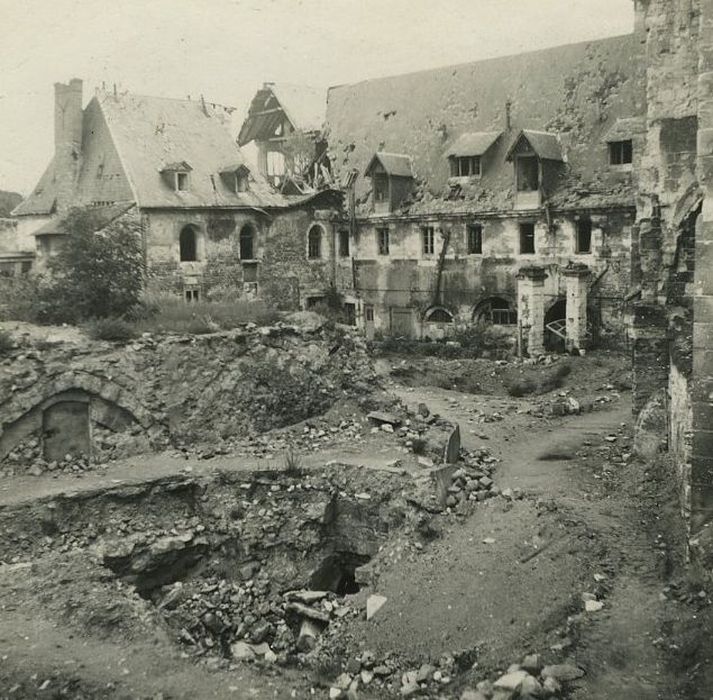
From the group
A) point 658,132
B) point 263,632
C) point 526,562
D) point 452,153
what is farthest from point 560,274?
point 263,632

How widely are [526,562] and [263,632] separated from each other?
14.3ft

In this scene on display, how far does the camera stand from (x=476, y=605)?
12.1 meters

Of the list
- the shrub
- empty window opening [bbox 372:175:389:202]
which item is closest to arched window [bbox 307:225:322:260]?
empty window opening [bbox 372:175:389:202]

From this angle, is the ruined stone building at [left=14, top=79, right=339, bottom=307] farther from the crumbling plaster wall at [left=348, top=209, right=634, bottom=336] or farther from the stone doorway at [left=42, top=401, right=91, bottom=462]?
the stone doorway at [left=42, top=401, right=91, bottom=462]

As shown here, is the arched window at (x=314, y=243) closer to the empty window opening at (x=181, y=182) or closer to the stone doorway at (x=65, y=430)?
the empty window opening at (x=181, y=182)

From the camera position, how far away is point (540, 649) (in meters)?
10.4

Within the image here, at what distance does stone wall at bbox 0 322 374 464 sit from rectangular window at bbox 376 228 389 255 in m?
14.1

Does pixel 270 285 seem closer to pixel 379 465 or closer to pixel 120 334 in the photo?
pixel 120 334

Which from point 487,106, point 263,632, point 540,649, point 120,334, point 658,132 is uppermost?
point 487,106

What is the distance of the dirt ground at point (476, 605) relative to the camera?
1016 centimetres

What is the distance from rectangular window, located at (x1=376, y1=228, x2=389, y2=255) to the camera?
114ft

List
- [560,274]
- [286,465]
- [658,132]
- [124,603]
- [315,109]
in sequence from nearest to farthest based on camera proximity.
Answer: [124,603] < [286,465] < [658,132] < [560,274] < [315,109]

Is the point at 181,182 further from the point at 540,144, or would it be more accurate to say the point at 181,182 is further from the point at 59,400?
the point at 59,400

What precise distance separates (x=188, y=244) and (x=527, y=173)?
13.2m
